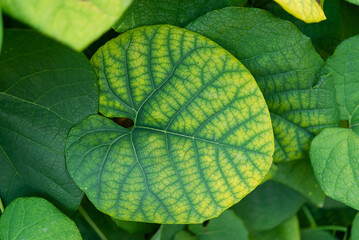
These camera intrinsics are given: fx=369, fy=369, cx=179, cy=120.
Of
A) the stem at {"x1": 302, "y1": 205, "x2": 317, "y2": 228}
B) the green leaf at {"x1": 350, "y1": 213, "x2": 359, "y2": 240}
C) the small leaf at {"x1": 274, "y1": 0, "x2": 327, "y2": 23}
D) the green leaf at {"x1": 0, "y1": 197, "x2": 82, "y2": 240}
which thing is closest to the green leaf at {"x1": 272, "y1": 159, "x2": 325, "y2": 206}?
the green leaf at {"x1": 350, "y1": 213, "x2": 359, "y2": 240}

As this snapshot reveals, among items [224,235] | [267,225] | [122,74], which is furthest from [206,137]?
[267,225]

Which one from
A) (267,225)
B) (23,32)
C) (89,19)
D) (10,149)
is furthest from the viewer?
(267,225)

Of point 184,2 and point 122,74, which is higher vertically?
point 184,2

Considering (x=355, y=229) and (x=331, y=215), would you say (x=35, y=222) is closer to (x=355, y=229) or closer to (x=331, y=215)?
(x=355, y=229)

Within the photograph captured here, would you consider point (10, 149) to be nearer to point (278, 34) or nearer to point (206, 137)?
point (206, 137)

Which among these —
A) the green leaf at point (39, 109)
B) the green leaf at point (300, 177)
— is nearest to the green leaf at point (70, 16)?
the green leaf at point (39, 109)

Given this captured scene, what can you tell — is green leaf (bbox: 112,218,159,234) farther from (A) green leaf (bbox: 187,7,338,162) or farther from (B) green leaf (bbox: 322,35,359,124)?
(B) green leaf (bbox: 322,35,359,124)

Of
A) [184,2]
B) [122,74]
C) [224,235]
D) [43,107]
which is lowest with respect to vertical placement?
[224,235]
